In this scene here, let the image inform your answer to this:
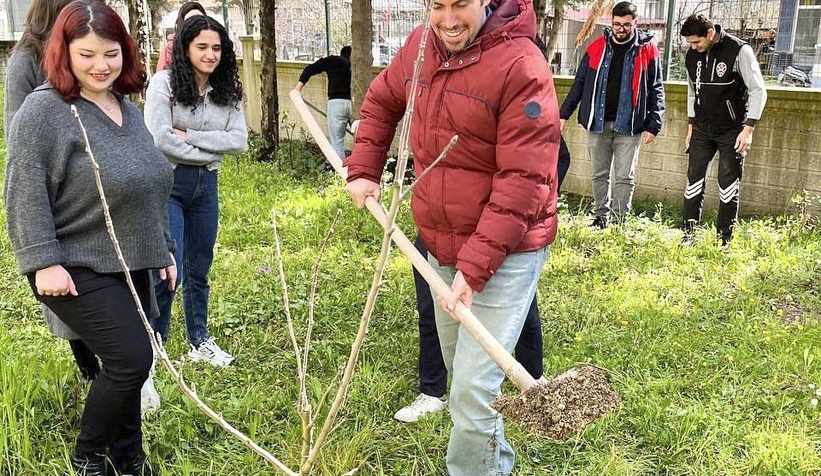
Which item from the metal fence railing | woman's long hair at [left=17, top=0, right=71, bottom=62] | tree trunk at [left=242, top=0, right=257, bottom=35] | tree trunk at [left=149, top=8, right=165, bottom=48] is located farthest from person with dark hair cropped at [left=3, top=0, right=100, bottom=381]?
tree trunk at [left=149, top=8, right=165, bottom=48]

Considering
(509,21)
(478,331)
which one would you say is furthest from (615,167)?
(478,331)

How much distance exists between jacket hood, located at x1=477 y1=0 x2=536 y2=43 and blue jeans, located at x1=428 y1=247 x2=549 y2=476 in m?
0.69

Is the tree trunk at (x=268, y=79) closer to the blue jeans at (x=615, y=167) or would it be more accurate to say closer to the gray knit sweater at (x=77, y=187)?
the blue jeans at (x=615, y=167)

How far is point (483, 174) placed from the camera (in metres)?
2.29

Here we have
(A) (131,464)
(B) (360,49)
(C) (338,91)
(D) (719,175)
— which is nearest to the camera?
(A) (131,464)

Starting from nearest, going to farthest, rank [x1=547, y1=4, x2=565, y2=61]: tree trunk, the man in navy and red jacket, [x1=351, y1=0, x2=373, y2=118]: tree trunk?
1. the man in navy and red jacket
2. [x1=351, y1=0, x2=373, y2=118]: tree trunk
3. [x1=547, y1=4, x2=565, y2=61]: tree trunk

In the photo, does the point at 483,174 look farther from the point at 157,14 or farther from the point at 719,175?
Answer: the point at 157,14

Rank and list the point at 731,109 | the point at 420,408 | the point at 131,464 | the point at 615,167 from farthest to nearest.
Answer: the point at 615,167 → the point at 731,109 → the point at 420,408 → the point at 131,464

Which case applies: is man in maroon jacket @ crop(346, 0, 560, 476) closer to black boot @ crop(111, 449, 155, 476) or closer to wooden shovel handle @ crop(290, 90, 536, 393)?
wooden shovel handle @ crop(290, 90, 536, 393)

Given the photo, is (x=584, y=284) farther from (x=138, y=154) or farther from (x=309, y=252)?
(x=138, y=154)

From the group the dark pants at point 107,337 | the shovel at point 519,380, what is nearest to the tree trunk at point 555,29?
the shovel at point 519,380

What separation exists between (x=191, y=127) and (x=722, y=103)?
3963mm

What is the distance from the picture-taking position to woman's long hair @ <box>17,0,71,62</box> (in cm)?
281

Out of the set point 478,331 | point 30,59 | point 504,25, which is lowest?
point 478,331
